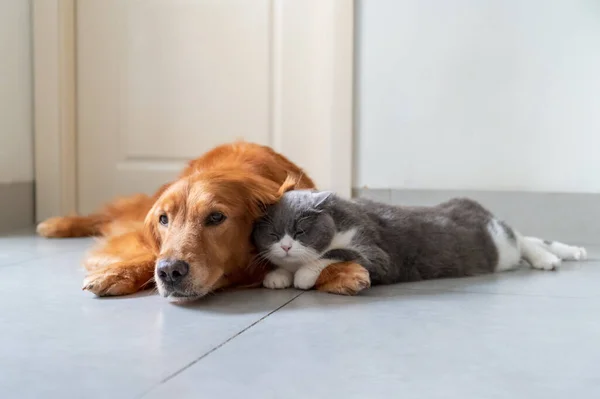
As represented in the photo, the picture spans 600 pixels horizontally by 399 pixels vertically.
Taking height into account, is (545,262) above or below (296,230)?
below

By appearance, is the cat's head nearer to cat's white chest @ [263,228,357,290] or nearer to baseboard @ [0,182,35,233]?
cat's white chest @ [263,228,357,290]

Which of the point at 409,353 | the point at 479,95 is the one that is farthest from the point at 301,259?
the point at 479,95

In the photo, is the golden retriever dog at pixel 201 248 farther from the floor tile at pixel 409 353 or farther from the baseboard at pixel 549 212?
the baseboard at pixel 549 212

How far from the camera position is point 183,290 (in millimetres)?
1322

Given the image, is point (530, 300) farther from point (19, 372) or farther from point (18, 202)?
point (18, 202)

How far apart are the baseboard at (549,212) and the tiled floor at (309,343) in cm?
88

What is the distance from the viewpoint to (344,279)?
1410 mm

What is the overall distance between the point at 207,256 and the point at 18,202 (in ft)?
5.68

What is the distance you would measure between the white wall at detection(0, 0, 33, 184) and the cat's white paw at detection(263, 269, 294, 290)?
164 cm

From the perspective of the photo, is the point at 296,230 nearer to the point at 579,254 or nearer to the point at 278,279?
the point at 278,279

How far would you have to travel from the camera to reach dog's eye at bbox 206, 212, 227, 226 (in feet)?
4.65

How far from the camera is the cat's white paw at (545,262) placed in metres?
1.76

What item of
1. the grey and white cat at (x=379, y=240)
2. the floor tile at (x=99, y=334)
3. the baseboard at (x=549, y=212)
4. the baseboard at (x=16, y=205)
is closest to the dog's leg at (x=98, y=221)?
the baseboard at (x=16, y=205)

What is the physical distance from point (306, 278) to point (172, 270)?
292 mm
